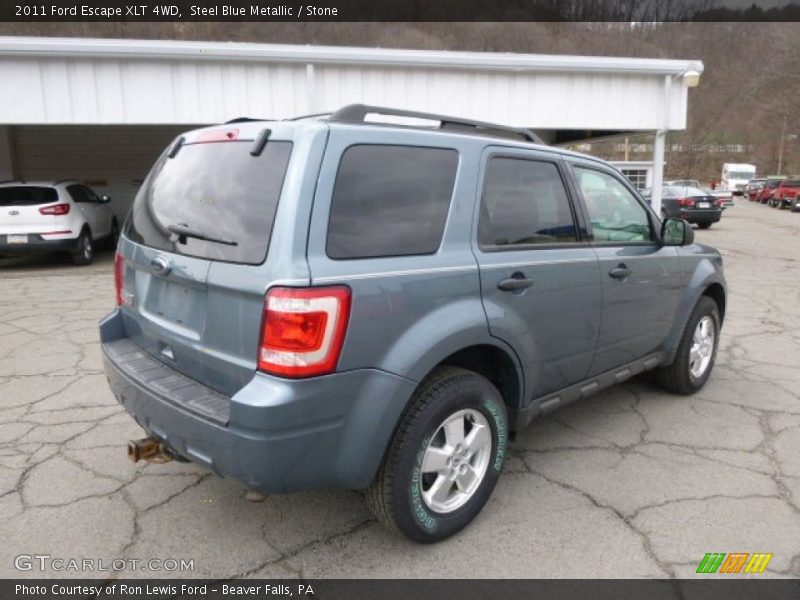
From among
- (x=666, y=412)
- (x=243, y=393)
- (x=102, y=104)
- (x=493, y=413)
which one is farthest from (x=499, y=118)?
(x=243, y=393)

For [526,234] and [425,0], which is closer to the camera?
[526,234]

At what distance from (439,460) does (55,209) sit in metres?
9.90

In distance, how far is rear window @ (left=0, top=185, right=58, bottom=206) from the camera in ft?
32.7

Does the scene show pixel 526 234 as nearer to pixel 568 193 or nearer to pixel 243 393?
pixel 568 193

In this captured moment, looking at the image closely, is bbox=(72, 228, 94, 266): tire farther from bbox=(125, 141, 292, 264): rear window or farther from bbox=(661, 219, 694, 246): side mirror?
bbox=(661, 219, 694, 246): side mirror

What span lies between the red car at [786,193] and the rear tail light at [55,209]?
33925 mm

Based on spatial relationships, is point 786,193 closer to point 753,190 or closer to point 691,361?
point 753,190

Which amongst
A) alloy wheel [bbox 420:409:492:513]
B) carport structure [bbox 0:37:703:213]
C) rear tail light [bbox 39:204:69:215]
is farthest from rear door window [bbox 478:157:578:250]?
rear tail light [bbox 39:204:69:215]

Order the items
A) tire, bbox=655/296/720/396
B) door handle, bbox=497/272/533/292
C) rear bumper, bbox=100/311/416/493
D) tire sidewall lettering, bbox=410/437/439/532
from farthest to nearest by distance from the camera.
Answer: tire, bbox=655/296/720/396 → door handle, bbox=497/272/533/292 → tire sidewall lettering, bbox=410/437/439/532 → rear bumper, bbox=100/311/416/493

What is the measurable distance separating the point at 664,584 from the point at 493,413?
961 mm

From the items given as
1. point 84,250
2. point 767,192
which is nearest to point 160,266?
point 84,250

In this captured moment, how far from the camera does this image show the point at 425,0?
12266 millimetres

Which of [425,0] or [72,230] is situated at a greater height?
[425,0]

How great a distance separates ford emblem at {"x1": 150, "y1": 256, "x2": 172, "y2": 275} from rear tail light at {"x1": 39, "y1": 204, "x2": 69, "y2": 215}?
8.94 m
